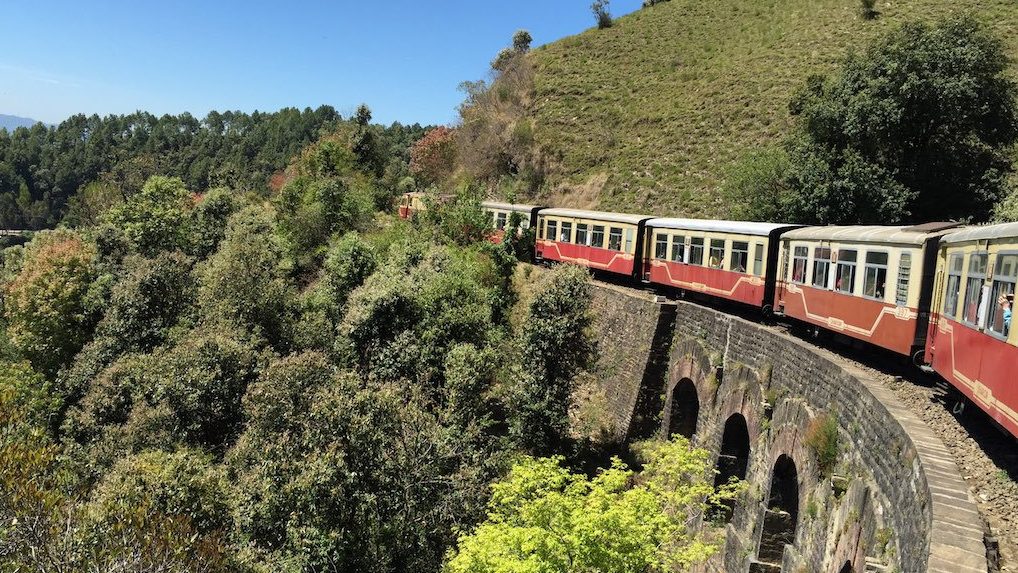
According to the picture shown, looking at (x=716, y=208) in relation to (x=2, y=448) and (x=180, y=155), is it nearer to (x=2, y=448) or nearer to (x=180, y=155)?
(x=2, y=448)

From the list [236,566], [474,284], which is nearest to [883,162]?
[474,284]

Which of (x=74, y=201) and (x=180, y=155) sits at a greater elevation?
(x=180, y=155)

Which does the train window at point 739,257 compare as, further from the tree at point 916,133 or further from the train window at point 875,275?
the tree at point 916,133

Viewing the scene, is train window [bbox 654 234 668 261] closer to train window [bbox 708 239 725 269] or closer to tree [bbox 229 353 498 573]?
train window [bbox 708 239 725 269]

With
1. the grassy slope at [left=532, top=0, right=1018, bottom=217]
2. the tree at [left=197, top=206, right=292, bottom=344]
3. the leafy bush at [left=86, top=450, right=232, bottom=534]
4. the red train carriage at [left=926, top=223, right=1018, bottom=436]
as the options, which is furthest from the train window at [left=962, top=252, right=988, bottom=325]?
the grassy slope at [left=532, top=0, right=1018, bottom=217]

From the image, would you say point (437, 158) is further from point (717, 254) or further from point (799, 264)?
point (799, 264)

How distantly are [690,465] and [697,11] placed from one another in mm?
57463

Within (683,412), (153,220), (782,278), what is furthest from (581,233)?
(153,220)

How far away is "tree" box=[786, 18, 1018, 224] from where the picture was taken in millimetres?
20469

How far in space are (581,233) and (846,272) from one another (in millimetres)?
13978

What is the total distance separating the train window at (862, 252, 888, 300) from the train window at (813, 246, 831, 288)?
1.39 meters

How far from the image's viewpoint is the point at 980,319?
8.70 metres

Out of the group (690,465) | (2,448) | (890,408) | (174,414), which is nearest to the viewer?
(890,408)

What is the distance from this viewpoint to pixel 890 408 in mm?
9305
